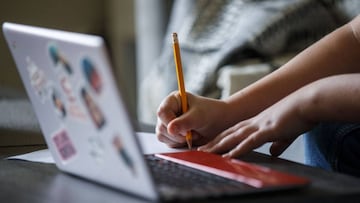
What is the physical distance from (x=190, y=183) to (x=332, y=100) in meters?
0.24

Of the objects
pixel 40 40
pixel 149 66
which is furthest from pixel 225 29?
pixel 40 40

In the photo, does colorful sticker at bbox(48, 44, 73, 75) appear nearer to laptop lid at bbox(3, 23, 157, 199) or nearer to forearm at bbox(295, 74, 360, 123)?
laptop lid at bbox(3, 23, 157, 199)

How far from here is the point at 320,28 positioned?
240 cm

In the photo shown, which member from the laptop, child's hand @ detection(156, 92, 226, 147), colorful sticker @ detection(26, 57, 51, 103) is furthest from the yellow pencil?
colorful sticker @ detection(26, 57, 51, 103)

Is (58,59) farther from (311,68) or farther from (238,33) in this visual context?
(238,33)

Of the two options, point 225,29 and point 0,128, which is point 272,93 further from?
point 225,29

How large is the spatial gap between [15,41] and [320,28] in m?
1.74

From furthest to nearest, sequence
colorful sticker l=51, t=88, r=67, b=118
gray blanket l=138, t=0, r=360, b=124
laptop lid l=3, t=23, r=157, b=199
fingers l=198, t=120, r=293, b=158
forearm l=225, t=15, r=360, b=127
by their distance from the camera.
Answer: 1. gray blanket l=138, t=0, r=360, b=124
2. forearm l=225, t=15, r=360, b=127
3. fingers l=198, t=120, r=293, b=158
4. colorful sticker l=51, t=88, r=67, b=118
5. laptop lid l=3, t=23, r=157, b=199

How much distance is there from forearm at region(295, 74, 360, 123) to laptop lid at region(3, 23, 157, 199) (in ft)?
0.85

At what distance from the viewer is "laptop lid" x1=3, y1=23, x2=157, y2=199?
61 centimetres

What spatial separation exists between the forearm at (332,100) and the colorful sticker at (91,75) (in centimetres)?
30

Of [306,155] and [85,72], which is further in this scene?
[306,155]

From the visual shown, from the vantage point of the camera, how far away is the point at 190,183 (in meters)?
0.68

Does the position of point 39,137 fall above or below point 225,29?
above
